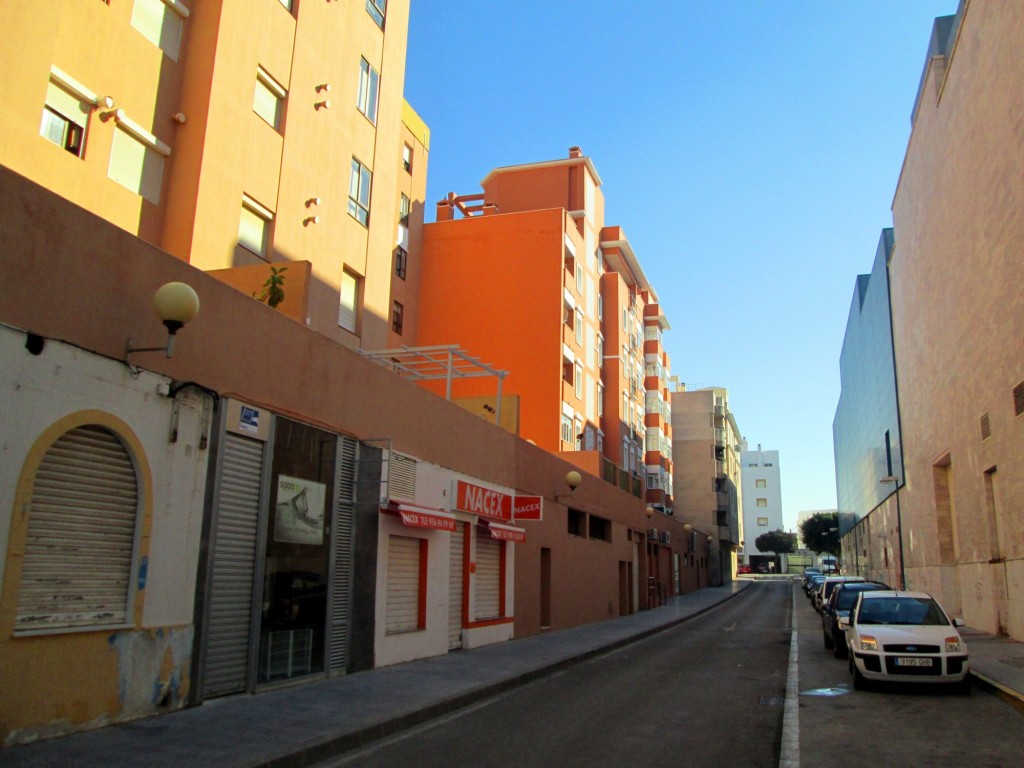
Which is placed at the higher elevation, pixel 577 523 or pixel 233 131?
pixel 233 131

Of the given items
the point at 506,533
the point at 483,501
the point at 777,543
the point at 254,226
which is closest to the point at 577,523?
the point at 506,533

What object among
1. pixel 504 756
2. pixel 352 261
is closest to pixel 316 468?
pixel 504 756

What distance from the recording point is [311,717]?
355 inches

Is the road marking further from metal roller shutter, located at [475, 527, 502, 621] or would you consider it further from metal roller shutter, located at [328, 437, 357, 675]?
metal roller shutter, located at [475, 527, 502, 621]

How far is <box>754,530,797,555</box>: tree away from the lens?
125 metres

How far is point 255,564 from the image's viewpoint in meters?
10.6

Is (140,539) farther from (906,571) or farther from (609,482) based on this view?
(906,571)

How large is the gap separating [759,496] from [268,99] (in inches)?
5145

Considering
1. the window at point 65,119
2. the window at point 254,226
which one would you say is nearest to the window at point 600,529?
the window at point 254,226

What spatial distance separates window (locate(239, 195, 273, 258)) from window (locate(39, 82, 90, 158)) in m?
3.48

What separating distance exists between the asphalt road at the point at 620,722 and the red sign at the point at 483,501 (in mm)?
3976

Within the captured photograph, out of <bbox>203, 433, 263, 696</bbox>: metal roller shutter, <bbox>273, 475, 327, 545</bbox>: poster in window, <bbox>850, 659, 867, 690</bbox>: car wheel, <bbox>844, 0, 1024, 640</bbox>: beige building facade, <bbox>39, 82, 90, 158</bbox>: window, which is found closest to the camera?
<bbox>203, 433, 263, 696</bbox>: metal roller shutter

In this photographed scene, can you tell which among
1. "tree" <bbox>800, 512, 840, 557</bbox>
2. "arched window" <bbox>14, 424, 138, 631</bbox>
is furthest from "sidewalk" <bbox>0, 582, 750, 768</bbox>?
"tree" <bbox>800, 512, 840, 557</bbox>

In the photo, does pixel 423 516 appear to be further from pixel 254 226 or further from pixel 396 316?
pixel 396 316
